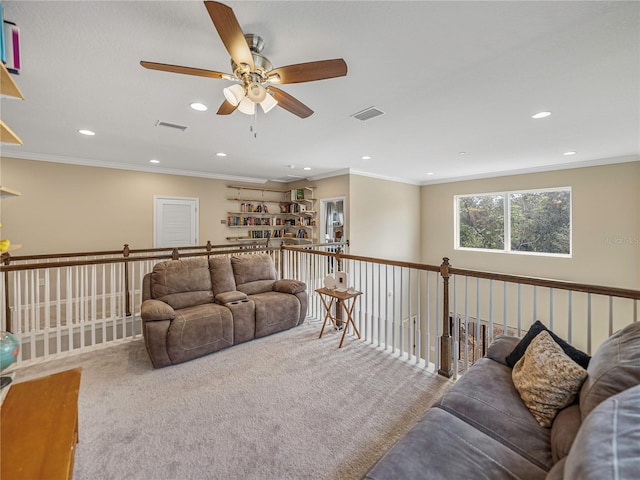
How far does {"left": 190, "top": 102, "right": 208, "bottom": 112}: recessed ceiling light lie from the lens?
2.63 m

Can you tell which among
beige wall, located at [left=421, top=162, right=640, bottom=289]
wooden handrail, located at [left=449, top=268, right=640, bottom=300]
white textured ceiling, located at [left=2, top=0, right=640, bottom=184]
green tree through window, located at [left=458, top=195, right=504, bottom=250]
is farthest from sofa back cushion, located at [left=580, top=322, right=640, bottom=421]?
green tree through window, located at [left=458, top=195, right=504, bottom=250]

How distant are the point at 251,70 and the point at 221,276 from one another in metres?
2.52

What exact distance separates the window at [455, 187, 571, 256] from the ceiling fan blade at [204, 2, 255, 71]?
241 inches

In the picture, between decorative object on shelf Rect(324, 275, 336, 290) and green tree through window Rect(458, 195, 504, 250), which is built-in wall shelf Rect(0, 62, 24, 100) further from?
green tree through window Rect(458, 195, 504, 250)

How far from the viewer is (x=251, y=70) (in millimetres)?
1707

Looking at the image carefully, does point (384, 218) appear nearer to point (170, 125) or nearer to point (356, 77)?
point (356, 77)

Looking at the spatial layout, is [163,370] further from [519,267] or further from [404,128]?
[519,267]

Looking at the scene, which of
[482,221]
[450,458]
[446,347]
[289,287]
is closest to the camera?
[450,458]

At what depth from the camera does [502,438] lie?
122 centimetres

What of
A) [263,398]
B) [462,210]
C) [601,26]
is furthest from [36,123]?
[462,210]

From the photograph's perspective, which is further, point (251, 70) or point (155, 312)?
point (155, 312)

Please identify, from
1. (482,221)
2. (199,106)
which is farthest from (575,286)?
(482,221)

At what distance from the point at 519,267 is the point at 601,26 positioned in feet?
16.6

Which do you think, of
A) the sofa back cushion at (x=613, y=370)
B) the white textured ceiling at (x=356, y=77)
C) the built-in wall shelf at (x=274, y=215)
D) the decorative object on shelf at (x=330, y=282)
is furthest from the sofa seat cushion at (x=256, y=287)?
the sofa back cushion at (x=613, y=370)
